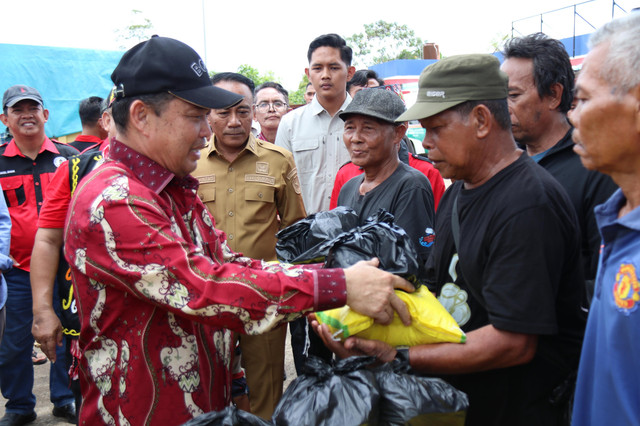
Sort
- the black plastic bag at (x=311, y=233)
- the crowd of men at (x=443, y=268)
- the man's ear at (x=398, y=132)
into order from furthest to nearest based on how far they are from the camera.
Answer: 1. the man's ear at (x=398, y=132)
2. the black plastic bag at (x=311, y=233)
3. the crowd of men at (x=443, y=268)

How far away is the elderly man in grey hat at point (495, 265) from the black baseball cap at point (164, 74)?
82 centimetres

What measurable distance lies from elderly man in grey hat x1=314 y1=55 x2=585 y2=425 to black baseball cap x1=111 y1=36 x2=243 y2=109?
0.82m

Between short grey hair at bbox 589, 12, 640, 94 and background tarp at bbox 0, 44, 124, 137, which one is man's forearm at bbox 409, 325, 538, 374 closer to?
short grey hair at bbox 589, 12, 640, 94

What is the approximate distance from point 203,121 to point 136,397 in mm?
1043

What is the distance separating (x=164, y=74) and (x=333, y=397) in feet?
4.13

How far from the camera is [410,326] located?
2023mm

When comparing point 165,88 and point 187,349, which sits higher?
point 165,88

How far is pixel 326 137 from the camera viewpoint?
492 cm

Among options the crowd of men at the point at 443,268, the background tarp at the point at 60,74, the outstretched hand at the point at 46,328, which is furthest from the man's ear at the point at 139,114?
the background tarp at the point at 60,74

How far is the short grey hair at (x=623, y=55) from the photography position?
1394mm

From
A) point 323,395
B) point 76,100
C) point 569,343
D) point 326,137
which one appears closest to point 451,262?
point 569,343

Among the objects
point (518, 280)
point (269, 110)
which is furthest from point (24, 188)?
point (518, 280)

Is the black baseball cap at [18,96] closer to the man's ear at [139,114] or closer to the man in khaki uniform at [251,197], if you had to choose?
the man in khaki uniform at [251,197]

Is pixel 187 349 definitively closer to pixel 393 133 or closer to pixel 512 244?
pixel 512 244
